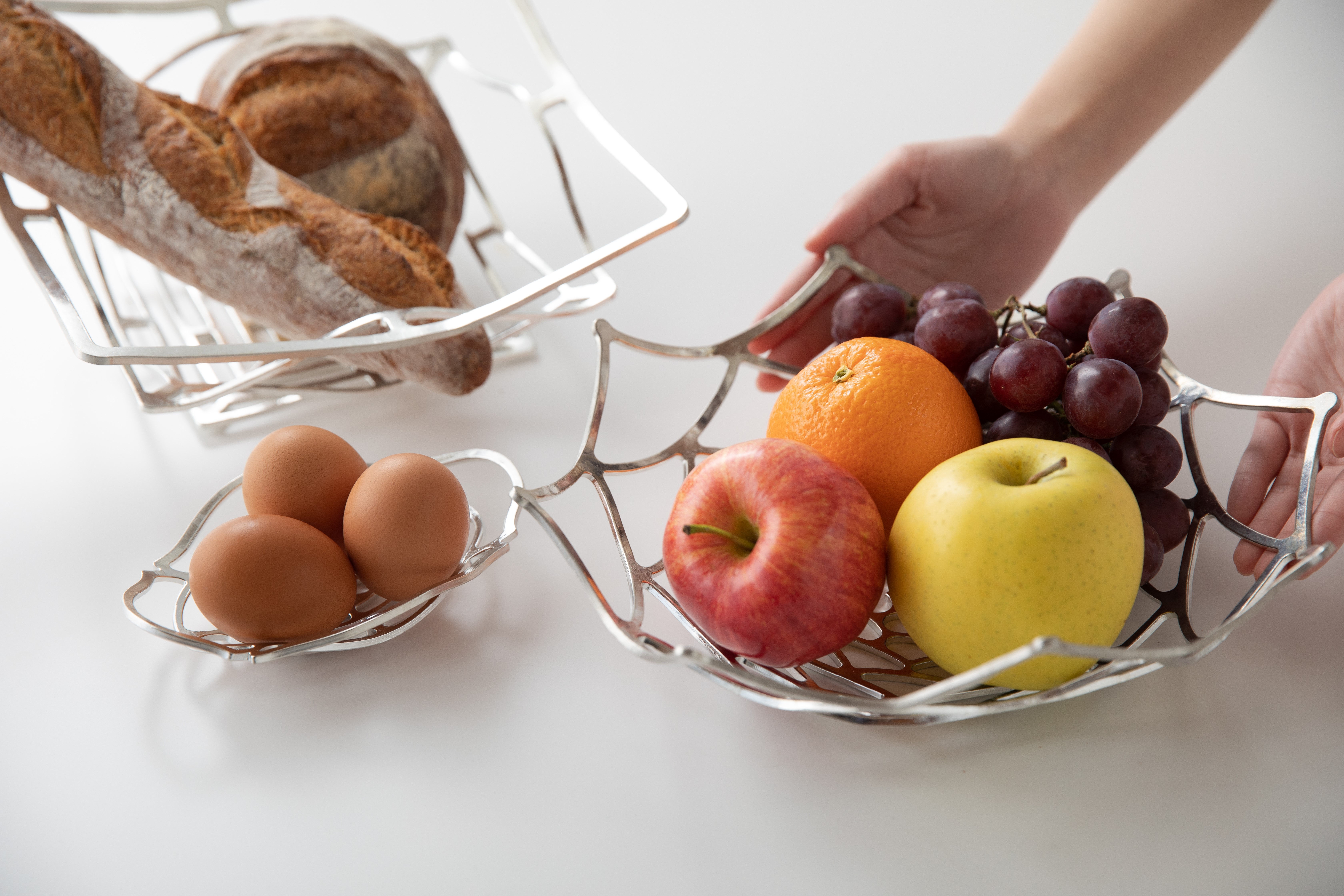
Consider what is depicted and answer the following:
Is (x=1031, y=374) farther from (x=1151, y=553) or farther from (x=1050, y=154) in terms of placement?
(x=1050, y=154)

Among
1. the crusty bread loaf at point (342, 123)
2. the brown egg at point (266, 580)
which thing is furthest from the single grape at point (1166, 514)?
the crusty bread loaf at point (342, 123)

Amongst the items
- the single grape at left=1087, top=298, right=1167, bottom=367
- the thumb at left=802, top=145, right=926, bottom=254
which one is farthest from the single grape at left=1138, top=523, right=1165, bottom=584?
the thumb at left=802, top=145, right=926, bottom=254

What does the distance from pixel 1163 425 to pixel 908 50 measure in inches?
30.3

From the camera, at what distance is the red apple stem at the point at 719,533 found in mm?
480

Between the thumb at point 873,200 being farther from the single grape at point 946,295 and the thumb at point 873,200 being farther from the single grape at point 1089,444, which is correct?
the single grape at point 1089,444

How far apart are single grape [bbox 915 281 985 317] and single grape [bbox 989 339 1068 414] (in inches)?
3.1

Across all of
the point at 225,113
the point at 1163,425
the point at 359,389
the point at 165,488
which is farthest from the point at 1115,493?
the point at 225,113

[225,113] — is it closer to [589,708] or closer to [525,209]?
[525,209]

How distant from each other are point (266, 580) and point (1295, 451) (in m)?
0.62

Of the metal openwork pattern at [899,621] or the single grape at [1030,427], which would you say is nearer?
the metal openwork pattern at [899,621]

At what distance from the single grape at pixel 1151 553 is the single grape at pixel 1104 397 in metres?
0.06

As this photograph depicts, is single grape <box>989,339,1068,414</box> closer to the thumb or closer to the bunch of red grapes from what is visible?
the bunch of red grapes

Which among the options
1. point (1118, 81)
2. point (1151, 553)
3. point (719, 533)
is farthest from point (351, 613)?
point (1118, 81)

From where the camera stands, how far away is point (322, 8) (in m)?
1.36
